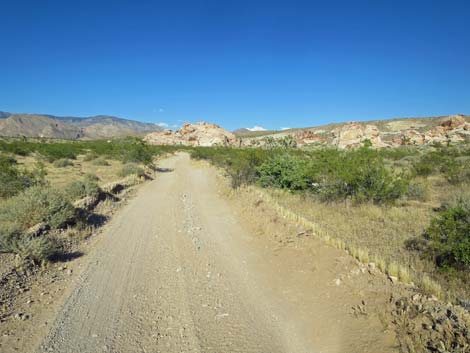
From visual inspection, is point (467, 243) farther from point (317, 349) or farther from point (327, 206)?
point (327, 206)

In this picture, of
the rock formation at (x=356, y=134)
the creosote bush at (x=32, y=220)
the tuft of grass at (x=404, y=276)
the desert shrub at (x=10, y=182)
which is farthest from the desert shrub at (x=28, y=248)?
the rock formation at (x=356, y=134)

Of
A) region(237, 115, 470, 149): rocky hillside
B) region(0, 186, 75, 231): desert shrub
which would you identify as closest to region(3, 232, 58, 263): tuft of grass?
region(0, 186, 75, 231): desert shrub

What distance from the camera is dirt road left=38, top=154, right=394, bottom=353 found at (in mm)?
4070

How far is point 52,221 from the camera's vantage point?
810 cm

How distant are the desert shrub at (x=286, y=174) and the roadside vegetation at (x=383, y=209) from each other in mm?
45

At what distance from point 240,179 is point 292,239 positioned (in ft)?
32.5

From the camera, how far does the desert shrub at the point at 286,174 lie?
1406 cm

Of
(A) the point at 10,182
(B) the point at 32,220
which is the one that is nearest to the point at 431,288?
(B) the point at 32,220

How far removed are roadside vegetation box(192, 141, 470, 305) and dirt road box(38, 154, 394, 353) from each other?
1274 mm

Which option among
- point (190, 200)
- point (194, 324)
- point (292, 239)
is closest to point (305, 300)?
point (194, 324)

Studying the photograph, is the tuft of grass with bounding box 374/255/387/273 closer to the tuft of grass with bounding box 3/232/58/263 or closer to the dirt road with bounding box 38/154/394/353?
the dirt road with bounding box 38/154/394/353

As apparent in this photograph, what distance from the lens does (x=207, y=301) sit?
5.11 m

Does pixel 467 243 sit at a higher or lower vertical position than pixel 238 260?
higher

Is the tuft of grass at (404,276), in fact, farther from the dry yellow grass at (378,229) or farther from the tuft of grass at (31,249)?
the tuft of grass at (31,249)
